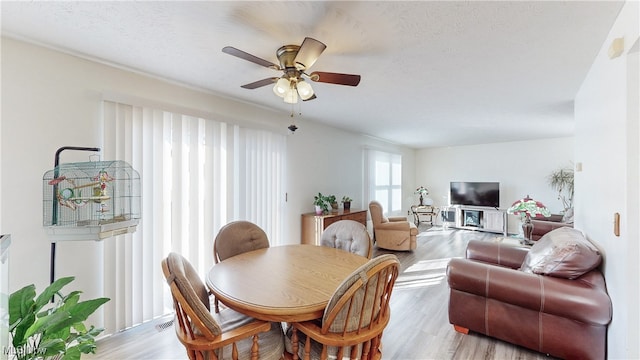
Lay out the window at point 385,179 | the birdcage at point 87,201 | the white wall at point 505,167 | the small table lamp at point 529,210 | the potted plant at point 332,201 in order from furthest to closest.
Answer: the white wall at point 505,167 < the window at point 385,179 < the potted plant at point 332,201 < the small table lamp at point 529,210 < the birdcage at point 87,201

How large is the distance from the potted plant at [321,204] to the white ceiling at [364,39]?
1.74m

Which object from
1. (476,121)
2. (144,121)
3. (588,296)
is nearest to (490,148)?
(476,121)

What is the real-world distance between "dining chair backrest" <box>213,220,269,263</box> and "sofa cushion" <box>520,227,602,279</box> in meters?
2.34

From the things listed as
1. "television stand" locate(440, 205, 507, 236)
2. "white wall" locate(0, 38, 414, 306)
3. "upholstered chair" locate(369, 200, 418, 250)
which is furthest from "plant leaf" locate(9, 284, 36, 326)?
"television stand" locate(440, 205, 507, 236)

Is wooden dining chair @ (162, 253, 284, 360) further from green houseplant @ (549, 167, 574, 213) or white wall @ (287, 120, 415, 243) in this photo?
green houseplant @ (549, 167, 574, 213)

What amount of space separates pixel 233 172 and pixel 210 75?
1.10m

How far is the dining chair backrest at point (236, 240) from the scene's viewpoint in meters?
2.33

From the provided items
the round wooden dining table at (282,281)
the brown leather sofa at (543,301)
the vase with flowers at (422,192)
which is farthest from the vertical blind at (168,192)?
the vase with flowers at (422,192)

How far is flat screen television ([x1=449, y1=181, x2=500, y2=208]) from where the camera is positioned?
658 centimetres

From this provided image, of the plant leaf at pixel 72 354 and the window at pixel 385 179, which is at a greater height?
the window at pixel 385 179

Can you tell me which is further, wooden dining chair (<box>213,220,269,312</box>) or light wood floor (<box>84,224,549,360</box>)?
wooden dining chair (<box>213,220,269,312</box>)

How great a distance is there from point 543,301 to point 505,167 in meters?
5.72

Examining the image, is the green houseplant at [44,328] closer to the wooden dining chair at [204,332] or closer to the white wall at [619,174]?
the wooden dining chair at [204,332]

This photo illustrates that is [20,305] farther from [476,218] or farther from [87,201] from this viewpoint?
[476,218]
